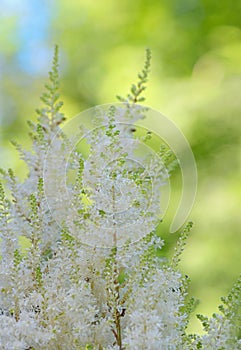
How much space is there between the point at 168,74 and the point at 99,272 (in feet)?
6.47

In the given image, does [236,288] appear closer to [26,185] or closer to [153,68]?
[26,185]

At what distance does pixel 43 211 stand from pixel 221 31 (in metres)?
2.07

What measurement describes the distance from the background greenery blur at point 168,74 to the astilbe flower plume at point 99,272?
1472 millimetres

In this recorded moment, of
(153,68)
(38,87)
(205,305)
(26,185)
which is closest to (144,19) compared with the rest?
(153,68)

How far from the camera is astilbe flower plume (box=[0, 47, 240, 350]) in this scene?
2.37ft

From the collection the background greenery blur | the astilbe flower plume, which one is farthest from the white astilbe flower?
the background greenery blur

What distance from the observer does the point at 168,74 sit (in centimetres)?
267

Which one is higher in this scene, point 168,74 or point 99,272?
point 168,74

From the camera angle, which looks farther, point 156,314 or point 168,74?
point 168,74

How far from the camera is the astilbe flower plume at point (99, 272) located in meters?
0.72

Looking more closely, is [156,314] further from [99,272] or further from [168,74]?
[168,74]

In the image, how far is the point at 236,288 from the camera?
734 millimetres

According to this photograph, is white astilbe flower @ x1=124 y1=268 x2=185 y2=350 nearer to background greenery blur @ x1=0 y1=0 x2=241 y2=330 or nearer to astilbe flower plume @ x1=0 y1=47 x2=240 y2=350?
astilbe flower plume @ x1=0 y1=47 x2=240 y2=350

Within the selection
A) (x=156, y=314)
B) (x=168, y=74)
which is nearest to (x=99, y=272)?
(x=156, y=314)
